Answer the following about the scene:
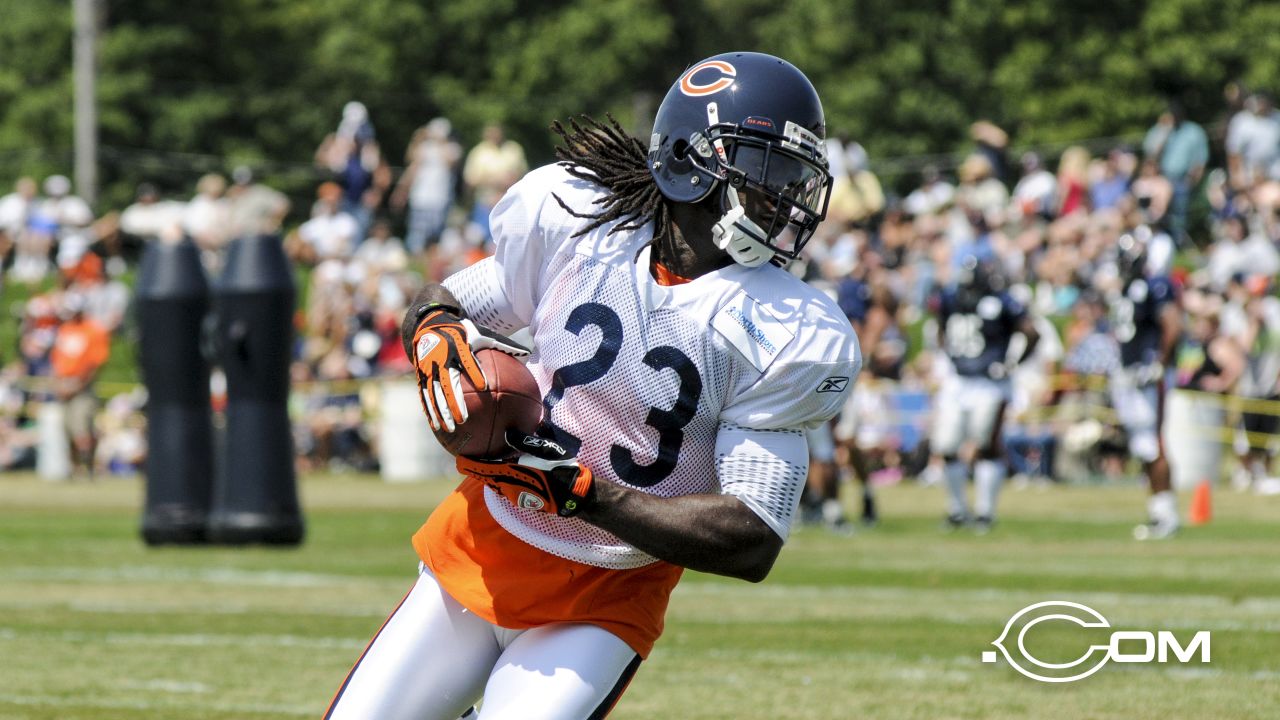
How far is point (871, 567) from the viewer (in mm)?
11133

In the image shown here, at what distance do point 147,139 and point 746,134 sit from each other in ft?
130

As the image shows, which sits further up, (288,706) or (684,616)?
(288,706)

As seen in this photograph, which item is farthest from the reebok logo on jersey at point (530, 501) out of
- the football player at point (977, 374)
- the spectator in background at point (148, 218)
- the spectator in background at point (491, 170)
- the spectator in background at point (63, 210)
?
the spectator in background at point (63, 210)

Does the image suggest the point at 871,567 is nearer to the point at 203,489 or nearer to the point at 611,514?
the point at 203,489

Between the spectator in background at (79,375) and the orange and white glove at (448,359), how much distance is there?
1540cm

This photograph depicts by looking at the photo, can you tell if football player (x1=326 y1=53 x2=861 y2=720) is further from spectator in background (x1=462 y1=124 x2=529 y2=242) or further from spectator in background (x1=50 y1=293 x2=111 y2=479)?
spectator in background (x1=462 y1=124 x2=529 y2=242)

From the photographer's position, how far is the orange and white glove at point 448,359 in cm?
365

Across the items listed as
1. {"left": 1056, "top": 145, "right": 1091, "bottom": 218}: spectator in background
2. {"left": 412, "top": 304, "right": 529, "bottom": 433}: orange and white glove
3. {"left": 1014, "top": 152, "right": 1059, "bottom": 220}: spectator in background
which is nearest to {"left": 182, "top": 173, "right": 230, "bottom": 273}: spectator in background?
{"left": 1014, "top": 152, "right": 1059, "bottom": 220}: spectator in background

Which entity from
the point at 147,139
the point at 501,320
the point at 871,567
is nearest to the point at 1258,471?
the point at 871,567

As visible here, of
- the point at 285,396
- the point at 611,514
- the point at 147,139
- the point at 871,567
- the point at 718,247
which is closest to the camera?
the point at 611,514

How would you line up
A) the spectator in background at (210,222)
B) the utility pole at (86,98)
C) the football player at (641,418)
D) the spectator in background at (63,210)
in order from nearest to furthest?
the football player at (641,418) < the spectator in background at (210,222) < the spectator in background at (63,210) < the utility pole at (86,98)

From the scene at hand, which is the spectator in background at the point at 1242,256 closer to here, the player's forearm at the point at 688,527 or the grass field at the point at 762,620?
the grass field at the point at 762,620

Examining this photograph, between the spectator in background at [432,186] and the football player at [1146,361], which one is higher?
the football player at [1146,361]

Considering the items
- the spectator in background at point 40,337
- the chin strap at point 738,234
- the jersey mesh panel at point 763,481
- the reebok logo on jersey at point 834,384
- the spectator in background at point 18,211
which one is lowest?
the spectator in background at point 40,337
